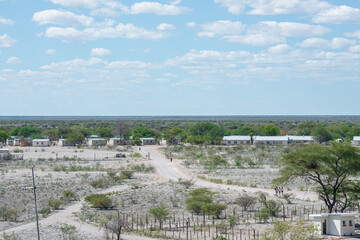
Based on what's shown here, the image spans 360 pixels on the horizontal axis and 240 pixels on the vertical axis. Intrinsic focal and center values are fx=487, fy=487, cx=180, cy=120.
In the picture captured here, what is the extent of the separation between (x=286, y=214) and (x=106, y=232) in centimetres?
1382

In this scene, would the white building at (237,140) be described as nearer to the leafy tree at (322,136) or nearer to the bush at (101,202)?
the leafy tree at (322,136)

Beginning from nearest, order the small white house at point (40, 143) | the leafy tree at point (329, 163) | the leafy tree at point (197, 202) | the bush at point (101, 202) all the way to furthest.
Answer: the leafy tree at point (329, 163), the leafy tree at point (197, 202), the bush at point (101, 202), the small white house at point (40, 143)

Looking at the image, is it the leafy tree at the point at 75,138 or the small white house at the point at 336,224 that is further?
the leafy tree at the point at 75,138

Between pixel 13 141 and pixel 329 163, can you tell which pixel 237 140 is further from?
pixel 329 163

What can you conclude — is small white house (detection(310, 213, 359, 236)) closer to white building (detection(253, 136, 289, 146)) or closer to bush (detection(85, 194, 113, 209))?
bush (detection(85, 194, 113, 209))

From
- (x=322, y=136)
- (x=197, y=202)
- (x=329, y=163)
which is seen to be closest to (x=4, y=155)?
(x=197, y=202)

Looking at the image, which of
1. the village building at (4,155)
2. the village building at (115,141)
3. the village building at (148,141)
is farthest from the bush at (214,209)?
the village building at (115,141)

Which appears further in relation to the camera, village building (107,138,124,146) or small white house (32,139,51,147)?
village building (107,138,124,146)

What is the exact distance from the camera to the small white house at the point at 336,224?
28422 mm

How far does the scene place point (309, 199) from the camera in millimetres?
41438

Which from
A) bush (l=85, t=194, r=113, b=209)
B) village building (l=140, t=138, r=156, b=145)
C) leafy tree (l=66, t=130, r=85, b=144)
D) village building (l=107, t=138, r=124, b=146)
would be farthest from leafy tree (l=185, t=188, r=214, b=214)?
village building (l=107, t=138, r=124, b=146)

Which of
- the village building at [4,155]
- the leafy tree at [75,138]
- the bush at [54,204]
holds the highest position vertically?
the leafy tree at [75,138]

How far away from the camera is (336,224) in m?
28.6

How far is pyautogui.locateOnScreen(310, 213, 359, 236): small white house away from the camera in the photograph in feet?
93.2
